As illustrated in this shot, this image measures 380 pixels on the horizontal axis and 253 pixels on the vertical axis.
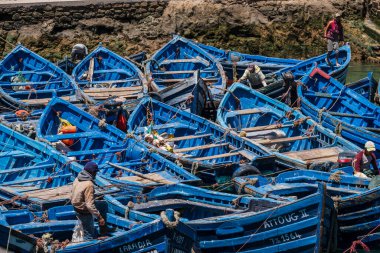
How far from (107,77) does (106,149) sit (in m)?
8.19

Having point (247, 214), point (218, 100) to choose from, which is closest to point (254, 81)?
point (218, 100)

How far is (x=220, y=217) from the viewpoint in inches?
787

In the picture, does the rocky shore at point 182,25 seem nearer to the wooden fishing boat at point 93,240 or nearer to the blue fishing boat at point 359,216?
the blue fishing boat at point 359,216

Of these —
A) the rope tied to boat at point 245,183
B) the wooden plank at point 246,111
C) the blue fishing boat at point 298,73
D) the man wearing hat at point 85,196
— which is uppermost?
the man wearing hat at point 85,196

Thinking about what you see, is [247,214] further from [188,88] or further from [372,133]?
[188,88]

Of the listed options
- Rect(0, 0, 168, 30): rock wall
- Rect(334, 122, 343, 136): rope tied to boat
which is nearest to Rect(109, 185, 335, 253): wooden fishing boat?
Rect(334, 122, 343, 136): rope tied to boat

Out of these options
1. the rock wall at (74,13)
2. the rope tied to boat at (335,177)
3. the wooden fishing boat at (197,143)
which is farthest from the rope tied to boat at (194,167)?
the rock wall at (74,13)

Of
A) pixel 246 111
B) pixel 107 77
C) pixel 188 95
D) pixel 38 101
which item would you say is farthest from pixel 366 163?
pixel 107 77

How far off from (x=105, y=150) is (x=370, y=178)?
22.8 ft

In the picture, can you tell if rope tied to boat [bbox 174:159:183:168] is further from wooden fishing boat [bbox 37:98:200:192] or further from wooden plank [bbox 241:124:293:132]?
wooden plank [bbox 241:124:293:132]

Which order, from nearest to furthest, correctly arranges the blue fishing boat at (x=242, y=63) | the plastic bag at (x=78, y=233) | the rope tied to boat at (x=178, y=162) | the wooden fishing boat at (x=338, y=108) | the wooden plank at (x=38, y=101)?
the plastic bag at (x=78, y=233), the rope tied to boat at (x=178, y=162), the wooden fishing boat at (x=338, y=108), the wooden plank at (x=38, y=101), the blue fishing boat at (x=242, y=63)

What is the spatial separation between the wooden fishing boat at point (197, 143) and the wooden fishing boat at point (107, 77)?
9.29 ft

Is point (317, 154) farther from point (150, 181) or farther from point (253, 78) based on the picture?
point (253, 78)

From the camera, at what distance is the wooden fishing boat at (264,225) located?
62.7 ft
